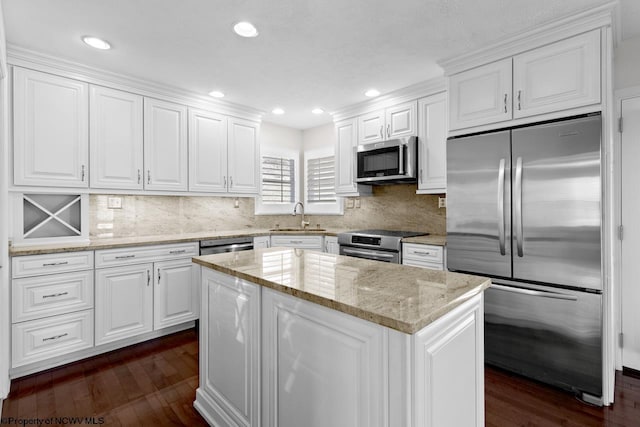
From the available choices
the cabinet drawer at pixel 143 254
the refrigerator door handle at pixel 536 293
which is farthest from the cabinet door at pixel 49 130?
the refrigerator door handle at pixel 536 293

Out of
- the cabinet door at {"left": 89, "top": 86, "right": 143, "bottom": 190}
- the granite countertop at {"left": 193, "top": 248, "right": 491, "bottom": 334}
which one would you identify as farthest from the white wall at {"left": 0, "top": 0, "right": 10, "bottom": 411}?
the granite countertop at {"left": 193, "top": 248, "right": 491, "bottom": 334}

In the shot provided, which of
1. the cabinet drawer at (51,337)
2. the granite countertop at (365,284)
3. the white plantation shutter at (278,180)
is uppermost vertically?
the white plantation shutter at (278,180)

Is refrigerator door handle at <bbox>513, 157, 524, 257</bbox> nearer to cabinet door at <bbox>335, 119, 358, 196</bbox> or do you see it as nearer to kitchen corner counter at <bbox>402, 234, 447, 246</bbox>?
kitchen corner counter at <bbox>402, 234, 447, 246</bbox>

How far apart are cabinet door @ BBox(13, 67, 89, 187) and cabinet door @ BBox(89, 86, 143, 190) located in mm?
68

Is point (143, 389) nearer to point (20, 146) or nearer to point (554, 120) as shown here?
point (20, 146)

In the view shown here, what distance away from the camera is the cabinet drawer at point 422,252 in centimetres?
→ 284

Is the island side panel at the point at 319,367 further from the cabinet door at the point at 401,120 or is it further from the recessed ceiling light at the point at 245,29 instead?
the cabinet door at the point at 401,120

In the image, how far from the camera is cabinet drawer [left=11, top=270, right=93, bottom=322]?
7.64 feet

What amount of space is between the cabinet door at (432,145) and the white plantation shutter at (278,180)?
87.6 inches

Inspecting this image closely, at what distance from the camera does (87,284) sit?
2611 mm

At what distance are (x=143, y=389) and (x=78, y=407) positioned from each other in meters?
0.36

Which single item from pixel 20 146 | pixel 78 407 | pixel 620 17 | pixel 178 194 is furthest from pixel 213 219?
pixel 620 17

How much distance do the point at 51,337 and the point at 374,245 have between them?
282cm

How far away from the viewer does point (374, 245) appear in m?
3.30
